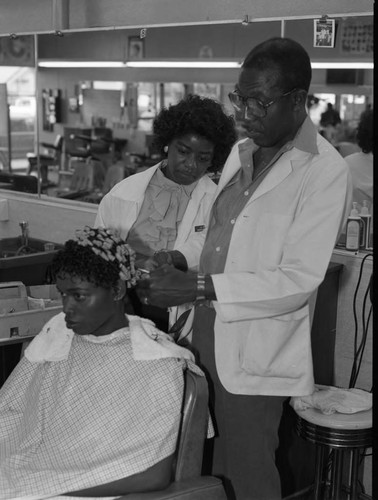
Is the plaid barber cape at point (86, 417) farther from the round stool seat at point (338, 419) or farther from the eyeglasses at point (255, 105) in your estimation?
the eyeglasses at point (255, 105)

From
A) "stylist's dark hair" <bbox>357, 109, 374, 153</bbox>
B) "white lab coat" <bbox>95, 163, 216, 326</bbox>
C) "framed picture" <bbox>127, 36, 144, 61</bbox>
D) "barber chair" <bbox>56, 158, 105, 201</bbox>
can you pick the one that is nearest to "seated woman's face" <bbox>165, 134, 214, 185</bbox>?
"white lab coat" <bbox>95, 163, 216, 326</bbox>

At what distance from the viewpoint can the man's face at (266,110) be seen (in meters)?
2.03

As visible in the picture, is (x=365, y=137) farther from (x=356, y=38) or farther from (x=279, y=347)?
(x=279, y=347)

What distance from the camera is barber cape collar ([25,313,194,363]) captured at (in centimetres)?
222

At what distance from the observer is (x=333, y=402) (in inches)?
100

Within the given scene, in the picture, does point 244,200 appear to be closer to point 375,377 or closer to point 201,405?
point 201,405

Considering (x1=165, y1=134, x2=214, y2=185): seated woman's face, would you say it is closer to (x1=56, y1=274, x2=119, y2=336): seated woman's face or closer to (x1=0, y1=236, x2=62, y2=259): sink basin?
(x1=56, y1=274, x2=119, y2=336): seated woman's face

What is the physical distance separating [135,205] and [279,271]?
107 cm

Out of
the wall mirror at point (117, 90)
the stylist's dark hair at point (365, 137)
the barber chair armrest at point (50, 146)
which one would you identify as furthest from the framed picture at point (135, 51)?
the stylist's dark hair at point (365, 137)

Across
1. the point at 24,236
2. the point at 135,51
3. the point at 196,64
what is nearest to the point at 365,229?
the point at 24,236

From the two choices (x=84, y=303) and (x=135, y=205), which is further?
(x=135, y=205)

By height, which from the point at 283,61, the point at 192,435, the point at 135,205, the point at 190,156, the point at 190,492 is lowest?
the point at 190,492

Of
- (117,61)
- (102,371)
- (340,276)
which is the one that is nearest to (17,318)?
(102,371)

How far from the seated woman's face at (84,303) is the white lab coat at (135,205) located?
676 mm
